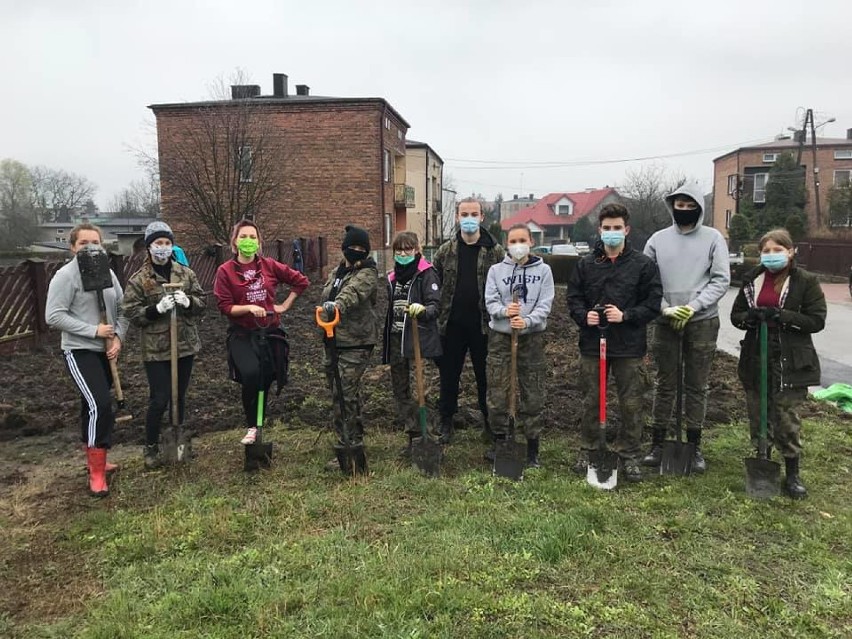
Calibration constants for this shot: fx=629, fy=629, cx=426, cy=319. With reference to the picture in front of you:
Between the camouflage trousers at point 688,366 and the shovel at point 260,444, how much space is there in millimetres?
2967

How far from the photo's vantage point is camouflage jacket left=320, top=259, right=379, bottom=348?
14.7 ft

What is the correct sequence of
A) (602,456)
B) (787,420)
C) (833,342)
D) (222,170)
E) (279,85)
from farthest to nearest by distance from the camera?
(279,85), (222,170), (833,342), (602,456), (787,420)

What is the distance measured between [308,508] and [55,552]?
55.5 inches

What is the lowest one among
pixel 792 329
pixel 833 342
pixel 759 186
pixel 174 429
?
pixel 833 342

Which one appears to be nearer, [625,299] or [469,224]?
[625,299]

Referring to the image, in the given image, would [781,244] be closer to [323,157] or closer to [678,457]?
[678,457]

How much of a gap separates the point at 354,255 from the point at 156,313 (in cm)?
148

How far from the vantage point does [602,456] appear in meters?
4.38

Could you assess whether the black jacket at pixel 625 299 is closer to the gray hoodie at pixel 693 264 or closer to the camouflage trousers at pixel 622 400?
the camouflage trousers at pixel 622 400

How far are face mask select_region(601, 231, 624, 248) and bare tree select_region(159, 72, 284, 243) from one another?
17327 mm

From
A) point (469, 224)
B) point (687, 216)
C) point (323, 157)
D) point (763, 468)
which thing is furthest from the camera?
point (323, 157)

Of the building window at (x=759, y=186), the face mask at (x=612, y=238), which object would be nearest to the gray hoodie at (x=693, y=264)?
the face mask at (x=612, y=238)

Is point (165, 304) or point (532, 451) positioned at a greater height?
point (165, 304)

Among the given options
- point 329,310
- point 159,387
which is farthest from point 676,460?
point 159,387
